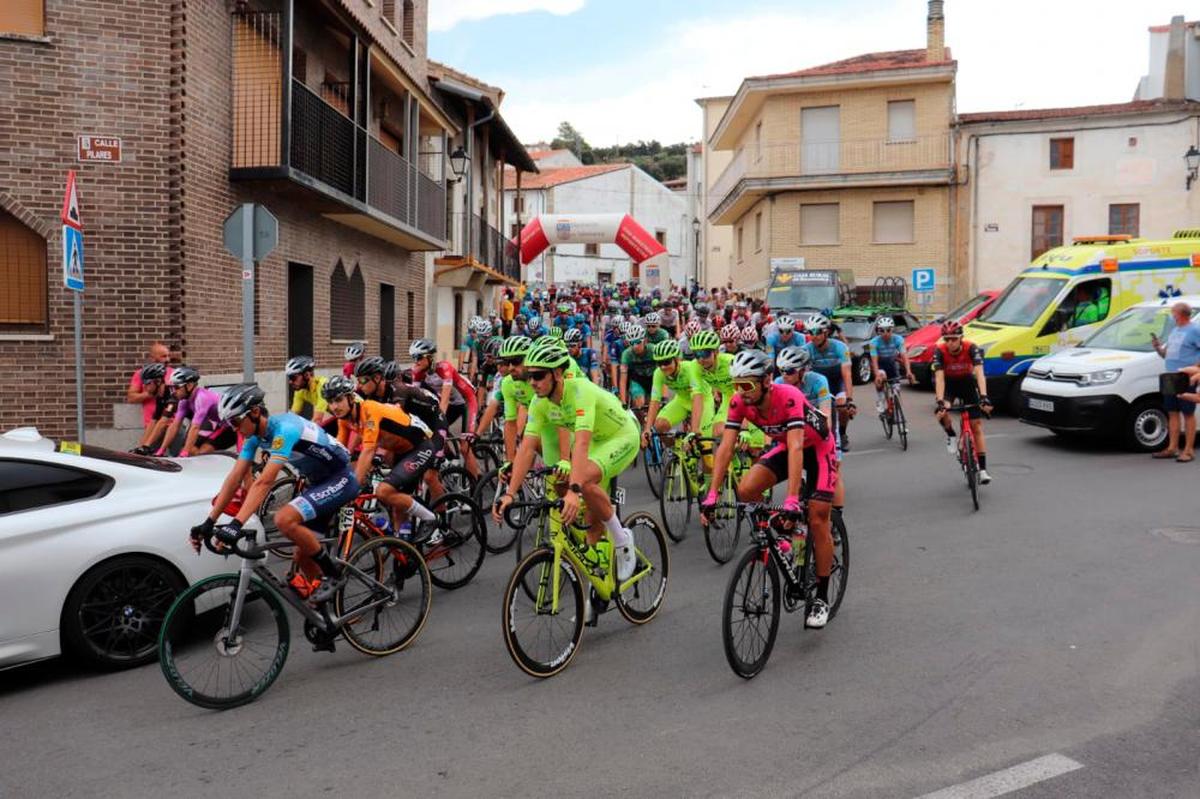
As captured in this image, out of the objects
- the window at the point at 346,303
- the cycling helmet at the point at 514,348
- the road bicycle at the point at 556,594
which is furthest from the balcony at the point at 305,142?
the road bicycle at the point at 556,594

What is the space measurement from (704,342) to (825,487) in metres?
3.30

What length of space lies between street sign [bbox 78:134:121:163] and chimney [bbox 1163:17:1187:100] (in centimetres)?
3581

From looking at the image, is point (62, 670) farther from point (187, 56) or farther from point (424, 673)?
point (187, 56)

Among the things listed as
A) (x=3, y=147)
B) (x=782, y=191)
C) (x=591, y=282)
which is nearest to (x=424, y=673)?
(x=3, y=147)

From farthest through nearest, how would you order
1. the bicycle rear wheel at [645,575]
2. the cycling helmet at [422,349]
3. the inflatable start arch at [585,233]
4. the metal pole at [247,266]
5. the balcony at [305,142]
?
the inflatable start arch at [585,233], the balcony at [305,142], the cycling helmet at [422,349], the metal pole at [247,266], the bicycle rear wheel at [645,575]

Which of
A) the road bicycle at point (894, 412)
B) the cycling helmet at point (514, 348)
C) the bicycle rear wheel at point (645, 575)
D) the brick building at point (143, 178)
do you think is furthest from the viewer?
the road bicycle at point (894, 412)

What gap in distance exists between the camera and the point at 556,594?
18.2ft

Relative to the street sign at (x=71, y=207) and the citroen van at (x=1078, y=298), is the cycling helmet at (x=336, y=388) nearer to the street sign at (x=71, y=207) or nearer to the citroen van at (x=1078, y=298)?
the street sign at (x=71, y=207)

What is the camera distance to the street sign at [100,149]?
39.8 feet

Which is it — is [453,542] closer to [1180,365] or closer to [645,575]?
[645,575]

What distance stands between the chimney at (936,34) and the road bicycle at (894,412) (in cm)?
2756

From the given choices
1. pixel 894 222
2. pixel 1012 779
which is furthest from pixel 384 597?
pixel 894 222

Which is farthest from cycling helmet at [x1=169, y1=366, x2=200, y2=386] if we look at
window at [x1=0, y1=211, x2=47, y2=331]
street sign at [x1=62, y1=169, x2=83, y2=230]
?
window at [x1=0, y1=211, x2=47, y2=331]

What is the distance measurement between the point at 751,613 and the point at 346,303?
15662 mm
